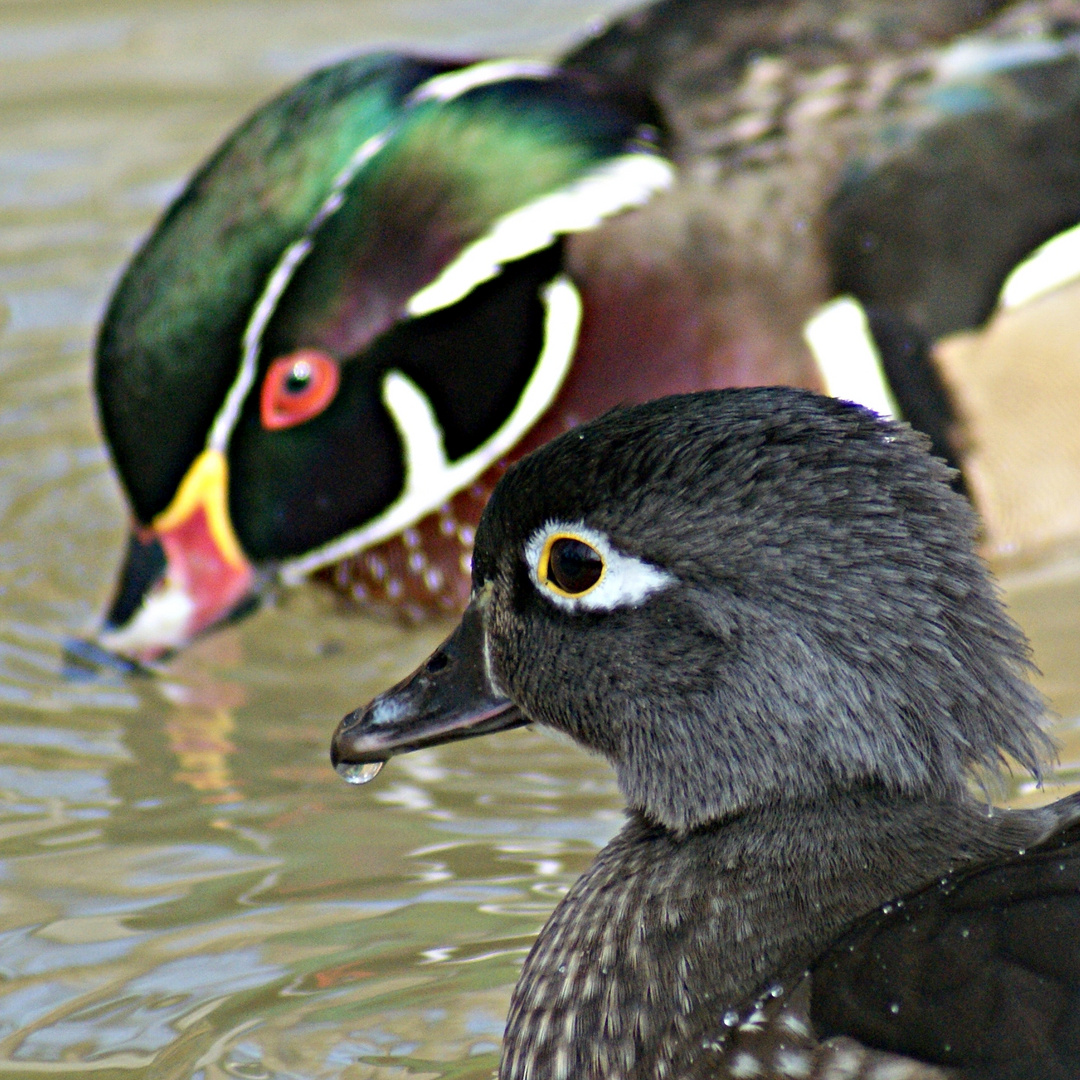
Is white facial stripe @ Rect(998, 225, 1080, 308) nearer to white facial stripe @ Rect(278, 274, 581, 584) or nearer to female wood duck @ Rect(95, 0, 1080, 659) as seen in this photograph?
female wood duck @ Rect(95, 0, 1080, 659)

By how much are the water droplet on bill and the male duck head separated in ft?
3.87

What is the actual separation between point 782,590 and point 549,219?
5.39ft

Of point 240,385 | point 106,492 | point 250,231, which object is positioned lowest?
point 106,492

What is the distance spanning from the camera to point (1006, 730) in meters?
2.39

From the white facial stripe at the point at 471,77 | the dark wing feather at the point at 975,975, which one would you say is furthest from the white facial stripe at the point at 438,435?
the dark wing feather at the point at 975,975

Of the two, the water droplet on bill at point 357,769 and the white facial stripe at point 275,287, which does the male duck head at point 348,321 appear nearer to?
the white facial stripe at point 275,287

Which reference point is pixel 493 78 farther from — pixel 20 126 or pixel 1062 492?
pixel 20 126

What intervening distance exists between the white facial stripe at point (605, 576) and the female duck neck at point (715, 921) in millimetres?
309

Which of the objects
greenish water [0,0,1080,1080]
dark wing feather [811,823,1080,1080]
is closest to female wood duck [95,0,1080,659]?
greenish water [0,0,1080,1080]

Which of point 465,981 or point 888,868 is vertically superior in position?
point 888,868

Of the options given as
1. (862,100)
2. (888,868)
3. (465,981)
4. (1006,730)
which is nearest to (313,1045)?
(465,981)

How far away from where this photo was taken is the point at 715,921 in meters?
2.44

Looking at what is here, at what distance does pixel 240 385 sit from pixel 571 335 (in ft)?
2.09

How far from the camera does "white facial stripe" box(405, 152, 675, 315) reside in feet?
12.5
